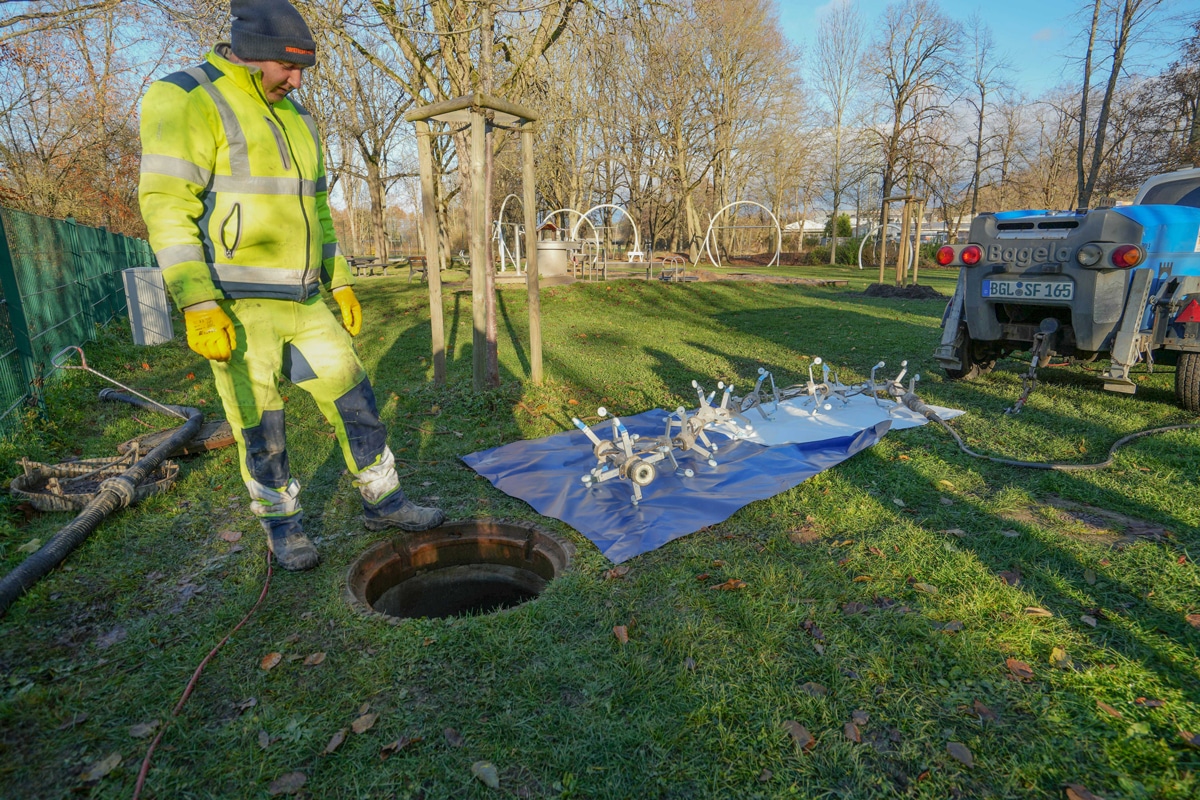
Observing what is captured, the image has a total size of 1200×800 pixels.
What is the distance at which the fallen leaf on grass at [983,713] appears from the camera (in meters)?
2.14

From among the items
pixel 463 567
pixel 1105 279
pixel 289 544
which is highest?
pixel 1105 279

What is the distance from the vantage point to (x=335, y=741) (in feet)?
6.86

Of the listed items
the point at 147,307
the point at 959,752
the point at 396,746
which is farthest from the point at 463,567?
the point at 147,307

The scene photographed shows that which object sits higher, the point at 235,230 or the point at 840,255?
the point at 235,230

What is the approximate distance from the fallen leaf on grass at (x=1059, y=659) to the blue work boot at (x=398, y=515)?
9.47 ft

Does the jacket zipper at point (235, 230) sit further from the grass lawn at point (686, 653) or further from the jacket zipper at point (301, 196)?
the grass lawn at point (686, 653)

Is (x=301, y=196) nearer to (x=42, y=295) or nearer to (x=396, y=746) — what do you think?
(x=396, y=746)

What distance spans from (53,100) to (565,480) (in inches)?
864

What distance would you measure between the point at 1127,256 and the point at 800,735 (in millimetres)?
5160

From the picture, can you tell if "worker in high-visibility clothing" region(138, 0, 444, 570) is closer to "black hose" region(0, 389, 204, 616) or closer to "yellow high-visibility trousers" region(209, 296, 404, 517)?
"yellow high-visibility trousers" region(209, 296, 404, 517)

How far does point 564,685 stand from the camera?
2.36 meters

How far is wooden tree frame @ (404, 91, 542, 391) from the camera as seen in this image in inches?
218

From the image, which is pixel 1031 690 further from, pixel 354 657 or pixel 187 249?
pixel 187 249

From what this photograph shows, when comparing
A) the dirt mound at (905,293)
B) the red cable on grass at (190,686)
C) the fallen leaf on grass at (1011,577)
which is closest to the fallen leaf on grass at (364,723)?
the red cable on grass at (190,686)
